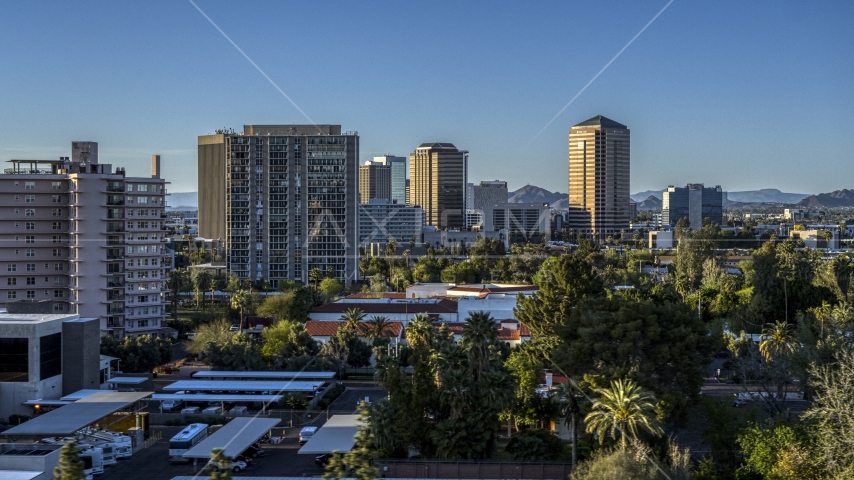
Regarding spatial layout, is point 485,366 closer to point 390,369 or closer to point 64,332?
point 390,369

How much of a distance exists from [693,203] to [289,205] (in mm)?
127283

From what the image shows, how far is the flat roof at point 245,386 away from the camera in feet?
83.1

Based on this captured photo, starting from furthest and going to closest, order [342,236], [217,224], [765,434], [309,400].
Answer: [217,224] < [342,236] < [309,400] < [765,434]

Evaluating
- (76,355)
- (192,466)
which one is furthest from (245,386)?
(192,466)

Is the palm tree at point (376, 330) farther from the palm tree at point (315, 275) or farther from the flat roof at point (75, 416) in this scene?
the palm tree at point (315, 275)

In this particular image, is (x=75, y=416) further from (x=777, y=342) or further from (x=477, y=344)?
(x=777, y=342)

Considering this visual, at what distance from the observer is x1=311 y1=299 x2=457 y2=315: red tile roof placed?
38719 millimetres

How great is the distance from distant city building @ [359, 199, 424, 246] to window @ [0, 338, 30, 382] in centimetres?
9146

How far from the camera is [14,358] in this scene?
24219 mm

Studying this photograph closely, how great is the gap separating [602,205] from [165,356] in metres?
97.7

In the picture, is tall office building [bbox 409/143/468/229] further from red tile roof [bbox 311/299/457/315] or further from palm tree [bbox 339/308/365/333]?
palm tree [bbox 339/308/365/333]

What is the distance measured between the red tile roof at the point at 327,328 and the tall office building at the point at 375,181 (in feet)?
472

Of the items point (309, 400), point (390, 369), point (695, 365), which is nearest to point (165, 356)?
point (309, 400)

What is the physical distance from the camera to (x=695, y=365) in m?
21.3
